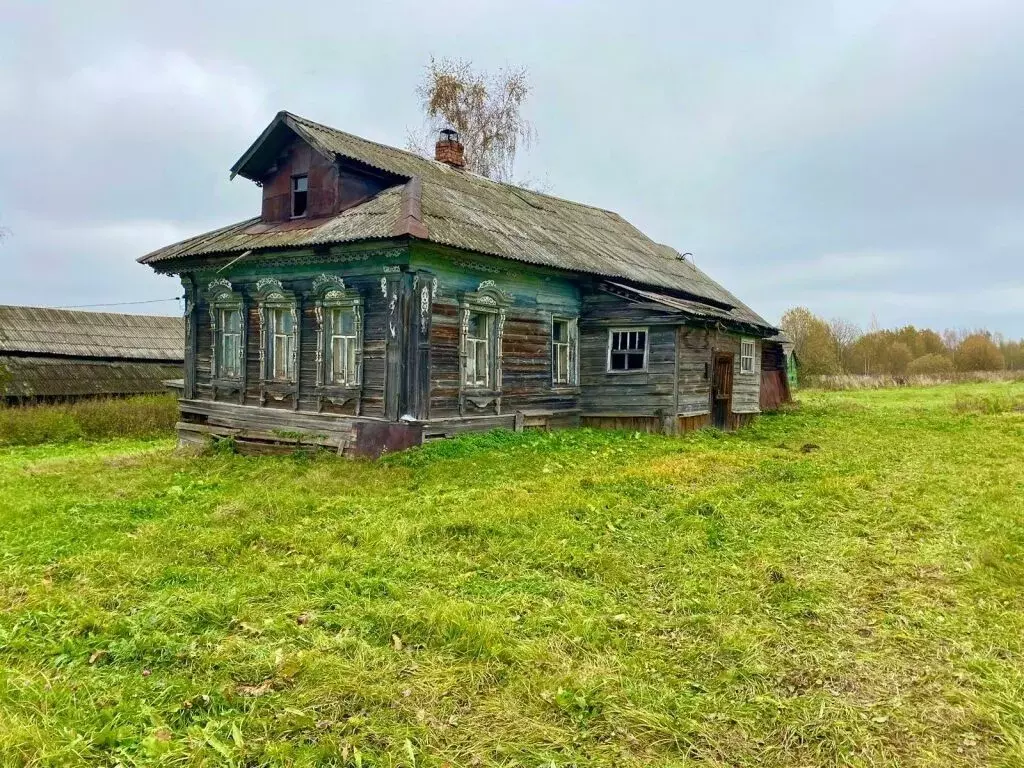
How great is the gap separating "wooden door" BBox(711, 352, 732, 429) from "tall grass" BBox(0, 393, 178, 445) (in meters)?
16.5

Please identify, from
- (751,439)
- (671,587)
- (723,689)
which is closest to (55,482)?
(671,587)

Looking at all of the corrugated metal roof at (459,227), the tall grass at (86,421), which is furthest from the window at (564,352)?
the tall grass at (86,421)

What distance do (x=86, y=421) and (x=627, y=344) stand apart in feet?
53.9

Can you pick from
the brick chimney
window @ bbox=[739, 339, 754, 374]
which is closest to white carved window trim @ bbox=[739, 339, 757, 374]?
window @ bbox=[739, 339, 754, 374]

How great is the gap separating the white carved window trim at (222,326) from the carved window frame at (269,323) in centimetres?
61

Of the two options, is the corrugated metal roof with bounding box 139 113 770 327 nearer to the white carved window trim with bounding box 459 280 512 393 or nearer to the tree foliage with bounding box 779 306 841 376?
the white carved window trim with bounding box 459 280 512 393

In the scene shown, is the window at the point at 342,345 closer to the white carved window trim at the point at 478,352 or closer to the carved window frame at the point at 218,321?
the white carved window trim at the point at 478,352

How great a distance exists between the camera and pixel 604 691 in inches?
151

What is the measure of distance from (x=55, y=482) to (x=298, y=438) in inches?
153

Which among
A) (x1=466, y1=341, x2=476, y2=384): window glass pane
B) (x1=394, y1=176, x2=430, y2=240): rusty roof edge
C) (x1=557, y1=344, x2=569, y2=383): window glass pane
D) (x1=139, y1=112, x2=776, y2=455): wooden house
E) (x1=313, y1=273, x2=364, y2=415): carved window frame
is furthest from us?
(x1=557, y1=344, x2=569, y2=383): window glass pane

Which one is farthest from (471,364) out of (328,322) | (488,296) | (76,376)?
(76,376)

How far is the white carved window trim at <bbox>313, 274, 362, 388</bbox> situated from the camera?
12.5 meters

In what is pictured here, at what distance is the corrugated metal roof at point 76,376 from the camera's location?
23.1m

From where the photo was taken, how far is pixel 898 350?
64.4 m
